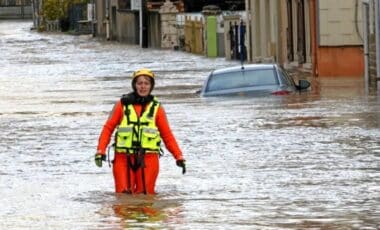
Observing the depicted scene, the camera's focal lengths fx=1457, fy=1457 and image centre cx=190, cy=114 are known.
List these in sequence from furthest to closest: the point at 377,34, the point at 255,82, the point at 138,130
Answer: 1. the point at 377,34
2. the point at 255,82
3. the point at 138,130

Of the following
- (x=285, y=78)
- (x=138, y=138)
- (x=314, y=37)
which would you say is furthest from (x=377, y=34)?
(x=138, y=138)

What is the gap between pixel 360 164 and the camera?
52.9 ft

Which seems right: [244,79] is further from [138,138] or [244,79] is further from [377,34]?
[138,138]

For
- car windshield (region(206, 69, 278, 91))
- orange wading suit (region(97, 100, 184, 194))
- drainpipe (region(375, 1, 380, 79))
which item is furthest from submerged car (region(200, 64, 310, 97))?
orange wading suit (region(97, 100, 184, 194))

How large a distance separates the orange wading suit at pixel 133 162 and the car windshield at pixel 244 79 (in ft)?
48.1

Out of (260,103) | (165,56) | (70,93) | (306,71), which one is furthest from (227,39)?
(260,103)

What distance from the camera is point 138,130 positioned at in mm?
13398

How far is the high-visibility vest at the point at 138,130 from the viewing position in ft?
43.9

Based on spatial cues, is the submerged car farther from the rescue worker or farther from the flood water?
the rescue worker

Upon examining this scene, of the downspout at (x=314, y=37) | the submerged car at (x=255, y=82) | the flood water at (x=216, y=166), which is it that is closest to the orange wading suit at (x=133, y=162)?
the flood water at (x=216, y=166)

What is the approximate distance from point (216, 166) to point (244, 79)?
1220 cm

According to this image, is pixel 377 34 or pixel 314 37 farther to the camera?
pixel 314 37

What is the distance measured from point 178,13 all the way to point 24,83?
1280 inches

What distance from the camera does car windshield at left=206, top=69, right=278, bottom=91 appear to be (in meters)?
28.2
